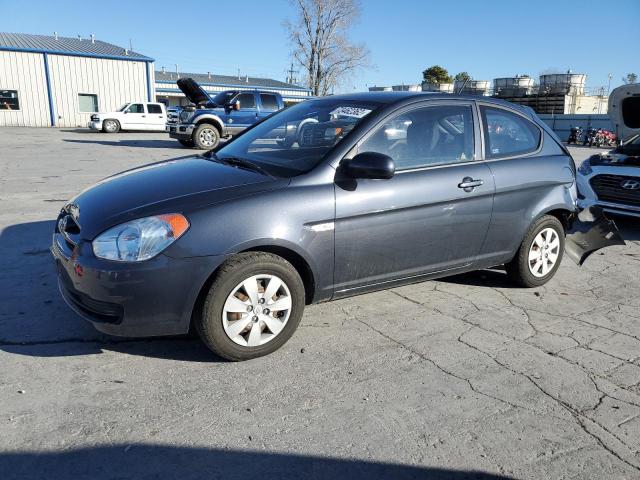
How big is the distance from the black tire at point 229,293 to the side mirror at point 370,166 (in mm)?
760

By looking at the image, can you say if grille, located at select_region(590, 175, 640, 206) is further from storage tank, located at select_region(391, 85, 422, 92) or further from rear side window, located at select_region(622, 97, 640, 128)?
storage tank, located at select_region(391, 85, 422, 92)

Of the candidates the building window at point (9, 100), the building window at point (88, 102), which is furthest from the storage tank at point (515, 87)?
the building window at point (9, 100)

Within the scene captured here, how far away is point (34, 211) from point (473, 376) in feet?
21.1

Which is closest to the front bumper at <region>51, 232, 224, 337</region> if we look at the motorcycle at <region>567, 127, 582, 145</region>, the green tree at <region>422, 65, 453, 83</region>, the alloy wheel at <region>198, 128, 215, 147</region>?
the alloy wheel at <region>198, 128, 215, 147</region>

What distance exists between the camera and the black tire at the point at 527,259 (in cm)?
450

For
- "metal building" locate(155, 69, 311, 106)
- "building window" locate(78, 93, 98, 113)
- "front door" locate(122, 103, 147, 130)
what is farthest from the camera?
"metal building" locate(155, 69, 311, 106)

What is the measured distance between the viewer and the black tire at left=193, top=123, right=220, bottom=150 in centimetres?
1717

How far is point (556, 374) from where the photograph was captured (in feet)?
10.5

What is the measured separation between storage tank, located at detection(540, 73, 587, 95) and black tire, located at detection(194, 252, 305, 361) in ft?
156

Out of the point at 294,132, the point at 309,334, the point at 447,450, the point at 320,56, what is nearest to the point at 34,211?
the point at 294,132

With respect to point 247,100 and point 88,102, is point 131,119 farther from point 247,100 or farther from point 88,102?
point 247,100

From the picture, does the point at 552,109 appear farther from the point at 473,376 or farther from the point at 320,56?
the point at 473,376

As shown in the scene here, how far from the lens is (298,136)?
411 centimetres

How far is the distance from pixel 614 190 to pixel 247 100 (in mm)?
13454
